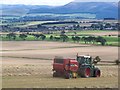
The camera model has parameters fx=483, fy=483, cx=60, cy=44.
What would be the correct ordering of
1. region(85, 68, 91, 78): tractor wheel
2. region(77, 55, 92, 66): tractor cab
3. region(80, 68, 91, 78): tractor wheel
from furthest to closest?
region(77, 55, 92, 66): tractor cab → region(85, 68, 91, 78): tractor wheel → region(80, 68, 91, 78): tractor wheel

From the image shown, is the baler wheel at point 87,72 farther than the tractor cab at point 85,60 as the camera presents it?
No

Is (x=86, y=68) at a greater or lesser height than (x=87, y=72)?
greater

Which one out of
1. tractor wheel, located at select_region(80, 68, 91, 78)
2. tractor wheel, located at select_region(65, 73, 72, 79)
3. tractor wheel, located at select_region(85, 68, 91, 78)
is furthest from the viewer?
tractor wheel, located at select_region(85, 68, 91, 78)

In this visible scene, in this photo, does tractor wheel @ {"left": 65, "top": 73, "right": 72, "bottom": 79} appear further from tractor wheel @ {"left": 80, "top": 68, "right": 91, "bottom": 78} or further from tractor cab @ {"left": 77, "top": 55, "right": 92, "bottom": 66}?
tractor cab @ {"left": 77, "top": 55, "right": 92, "bottom": 66}

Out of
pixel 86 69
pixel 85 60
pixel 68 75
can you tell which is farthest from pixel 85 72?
pixel 68 75

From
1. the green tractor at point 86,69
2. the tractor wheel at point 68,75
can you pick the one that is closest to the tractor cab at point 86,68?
the green tractor at point 86,69

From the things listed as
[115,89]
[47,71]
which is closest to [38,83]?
[115,89]

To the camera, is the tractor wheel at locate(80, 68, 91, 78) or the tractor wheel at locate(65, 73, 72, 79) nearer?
the tractor wheel at locate(65, 73, 72, 79)

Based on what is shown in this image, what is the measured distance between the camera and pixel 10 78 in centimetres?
2888

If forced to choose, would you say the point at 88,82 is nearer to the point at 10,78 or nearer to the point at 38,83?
the point at 38,83

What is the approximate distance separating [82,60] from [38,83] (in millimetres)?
4826

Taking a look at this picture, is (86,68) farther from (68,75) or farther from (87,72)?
(68,75)

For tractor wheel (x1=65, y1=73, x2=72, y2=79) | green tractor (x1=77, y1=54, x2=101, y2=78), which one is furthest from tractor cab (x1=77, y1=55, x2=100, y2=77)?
tractor wheel (x1=65, y1=73, x2=72, y2=79)

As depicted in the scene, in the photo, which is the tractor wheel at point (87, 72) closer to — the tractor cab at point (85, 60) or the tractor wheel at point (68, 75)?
the tractor cab at point (85, 60)
